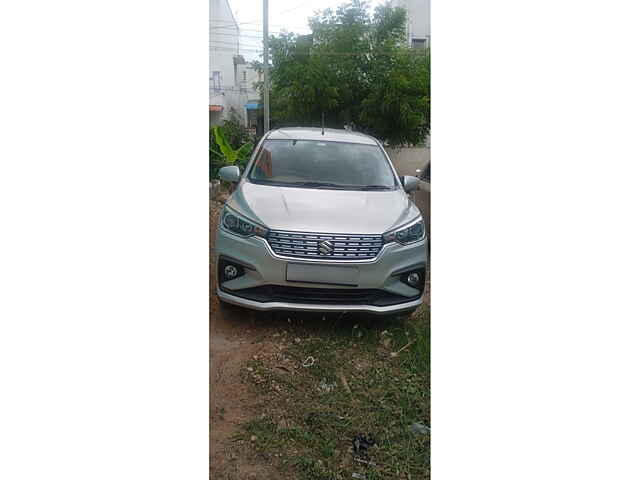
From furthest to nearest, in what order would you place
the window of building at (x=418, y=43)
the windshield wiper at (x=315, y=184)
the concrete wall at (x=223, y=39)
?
the windshield wiper at (x=315, y=184), the window of building at (x=418, y=43), the concrete wall at (x=223, y=39)

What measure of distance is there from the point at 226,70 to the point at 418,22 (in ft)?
3.08

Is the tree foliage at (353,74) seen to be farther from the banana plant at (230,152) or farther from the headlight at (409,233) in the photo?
the headlight at (409,233)

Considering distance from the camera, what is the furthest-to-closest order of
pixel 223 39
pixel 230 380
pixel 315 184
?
pixel 315 184 < pixel 223 39 < pixel 230 380

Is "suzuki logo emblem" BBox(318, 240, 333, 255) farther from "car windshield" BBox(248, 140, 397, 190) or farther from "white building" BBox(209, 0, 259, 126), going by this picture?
"white building" BBox(209, 0, 259, 126)

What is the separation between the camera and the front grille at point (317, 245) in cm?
231

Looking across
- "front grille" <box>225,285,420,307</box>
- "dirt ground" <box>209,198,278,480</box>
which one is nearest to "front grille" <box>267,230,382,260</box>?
"front grille" <box>225,285,420,307</box>

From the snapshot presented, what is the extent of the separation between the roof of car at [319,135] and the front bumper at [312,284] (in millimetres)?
587

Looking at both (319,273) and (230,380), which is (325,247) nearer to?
(319,273)

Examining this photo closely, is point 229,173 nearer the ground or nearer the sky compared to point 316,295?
nearer the sky

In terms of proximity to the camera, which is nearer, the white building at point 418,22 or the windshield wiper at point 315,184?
the white building at point 418,22

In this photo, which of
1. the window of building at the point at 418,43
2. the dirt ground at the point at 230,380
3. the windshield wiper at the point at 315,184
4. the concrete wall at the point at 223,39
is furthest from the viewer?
the windshield wiper at the point at 315,184

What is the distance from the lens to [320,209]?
2389mm

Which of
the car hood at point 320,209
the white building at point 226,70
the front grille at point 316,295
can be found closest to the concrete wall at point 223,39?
the white building at point 226,70

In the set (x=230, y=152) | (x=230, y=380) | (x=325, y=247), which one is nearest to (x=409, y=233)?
(x=325, y=247)
